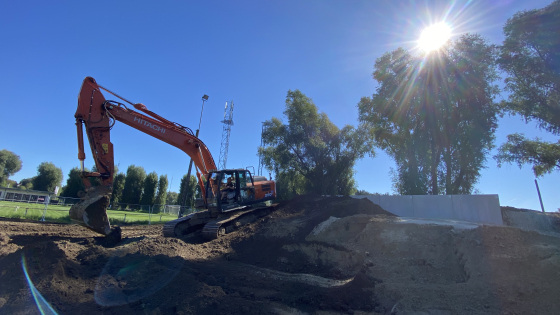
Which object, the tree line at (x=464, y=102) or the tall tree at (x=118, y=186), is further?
the tall tree at (x=118, y=186)

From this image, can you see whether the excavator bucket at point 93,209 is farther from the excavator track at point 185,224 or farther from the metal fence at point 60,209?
the metal fence at point 60,209

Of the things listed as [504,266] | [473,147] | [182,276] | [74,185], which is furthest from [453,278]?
[74,185]

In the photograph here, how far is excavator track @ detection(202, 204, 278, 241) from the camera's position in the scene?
10.8 meters

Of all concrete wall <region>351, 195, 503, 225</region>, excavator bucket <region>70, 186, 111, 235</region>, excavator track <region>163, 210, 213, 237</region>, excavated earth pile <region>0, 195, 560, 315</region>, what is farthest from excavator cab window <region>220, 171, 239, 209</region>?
concrete wall <region>351, 195, 503, 225</region>

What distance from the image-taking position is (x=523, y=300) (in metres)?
5.23

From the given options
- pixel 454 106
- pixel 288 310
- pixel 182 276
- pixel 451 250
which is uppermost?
pixel 454 106

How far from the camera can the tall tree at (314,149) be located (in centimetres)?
2734

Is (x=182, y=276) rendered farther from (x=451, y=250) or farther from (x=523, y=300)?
(x=451, y=250)

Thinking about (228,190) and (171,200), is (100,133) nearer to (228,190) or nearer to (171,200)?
(228,190)

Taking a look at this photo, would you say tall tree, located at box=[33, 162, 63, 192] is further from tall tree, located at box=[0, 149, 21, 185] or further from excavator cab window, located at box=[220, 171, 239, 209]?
excavator cab window, located at box=[220, 171, 239, 209]

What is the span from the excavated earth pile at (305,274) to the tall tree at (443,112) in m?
13.1

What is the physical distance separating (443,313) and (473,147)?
18.4 metres

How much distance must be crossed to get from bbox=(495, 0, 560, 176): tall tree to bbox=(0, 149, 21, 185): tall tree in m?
84.4

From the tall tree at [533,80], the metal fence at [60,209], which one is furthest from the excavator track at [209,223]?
the tall tree at [533,80]
